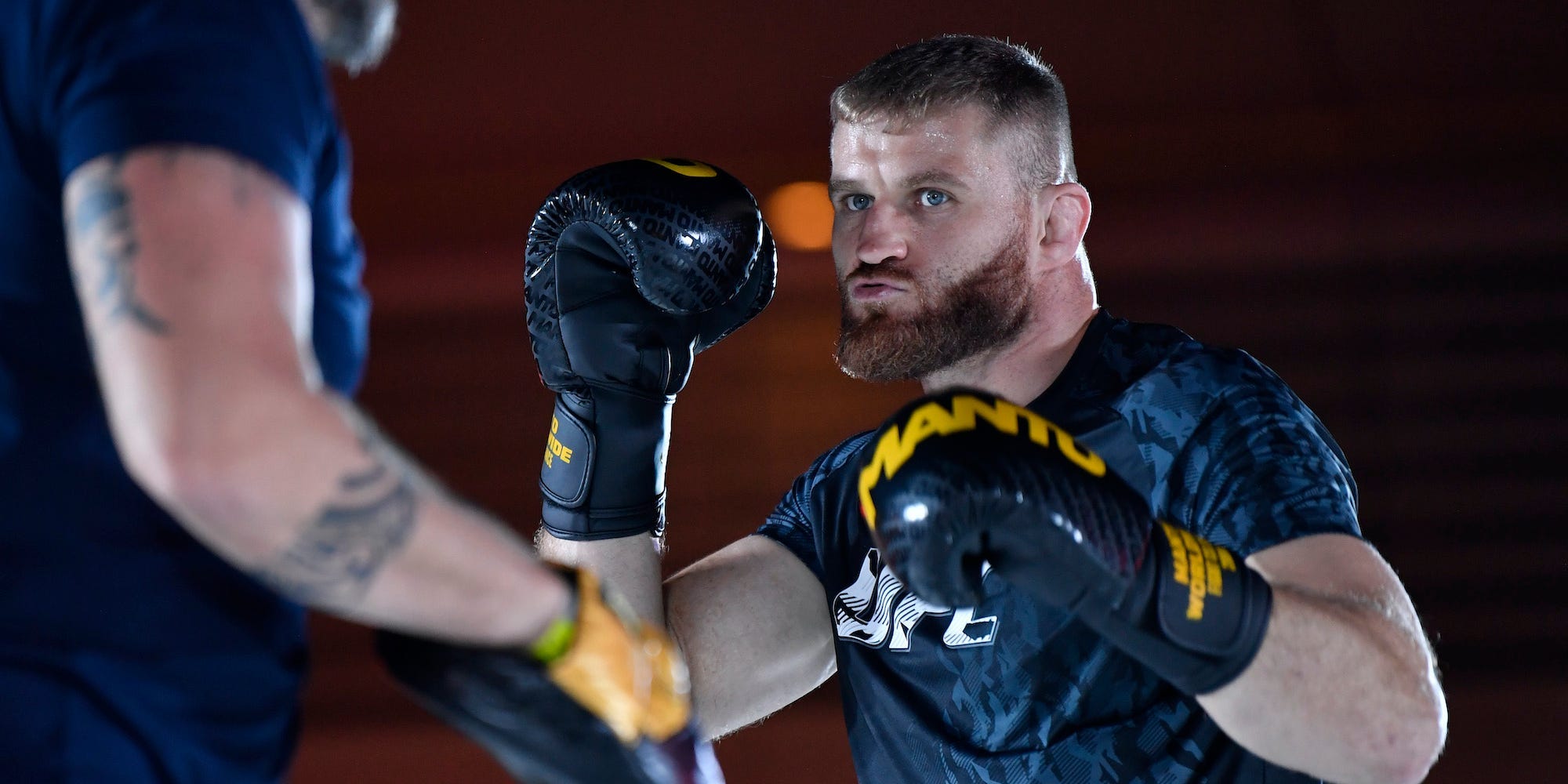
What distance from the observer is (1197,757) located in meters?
1.41

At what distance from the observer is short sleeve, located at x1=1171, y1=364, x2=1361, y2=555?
4.21 feet

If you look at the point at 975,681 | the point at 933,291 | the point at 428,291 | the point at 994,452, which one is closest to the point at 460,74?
Answer: the point at 428,291

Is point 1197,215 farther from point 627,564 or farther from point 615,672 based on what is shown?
point 615,672

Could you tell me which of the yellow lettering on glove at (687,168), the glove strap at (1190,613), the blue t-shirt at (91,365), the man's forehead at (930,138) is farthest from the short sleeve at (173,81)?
the man's forehead at (930,138)

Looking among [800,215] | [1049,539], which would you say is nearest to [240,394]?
[1049,539]

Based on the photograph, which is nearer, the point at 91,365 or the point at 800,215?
the point at 91,365

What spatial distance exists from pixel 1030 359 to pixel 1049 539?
67 centimetres

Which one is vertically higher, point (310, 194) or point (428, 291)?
point (310, 194)

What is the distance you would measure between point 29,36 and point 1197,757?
1.27 meters

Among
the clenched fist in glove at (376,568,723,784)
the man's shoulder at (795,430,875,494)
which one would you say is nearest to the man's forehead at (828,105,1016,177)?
the man's shoulder at (795,430,875,494)

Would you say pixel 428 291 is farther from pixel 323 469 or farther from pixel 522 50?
pixel 323 469

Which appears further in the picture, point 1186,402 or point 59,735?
point 1186,402

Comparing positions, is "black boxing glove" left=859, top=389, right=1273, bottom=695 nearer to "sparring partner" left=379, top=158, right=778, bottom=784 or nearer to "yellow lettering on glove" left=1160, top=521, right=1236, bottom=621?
"yellow lettering on glove" left=1160, top=521, right=1236, bottom=621

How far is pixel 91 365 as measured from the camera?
28.8 inches
